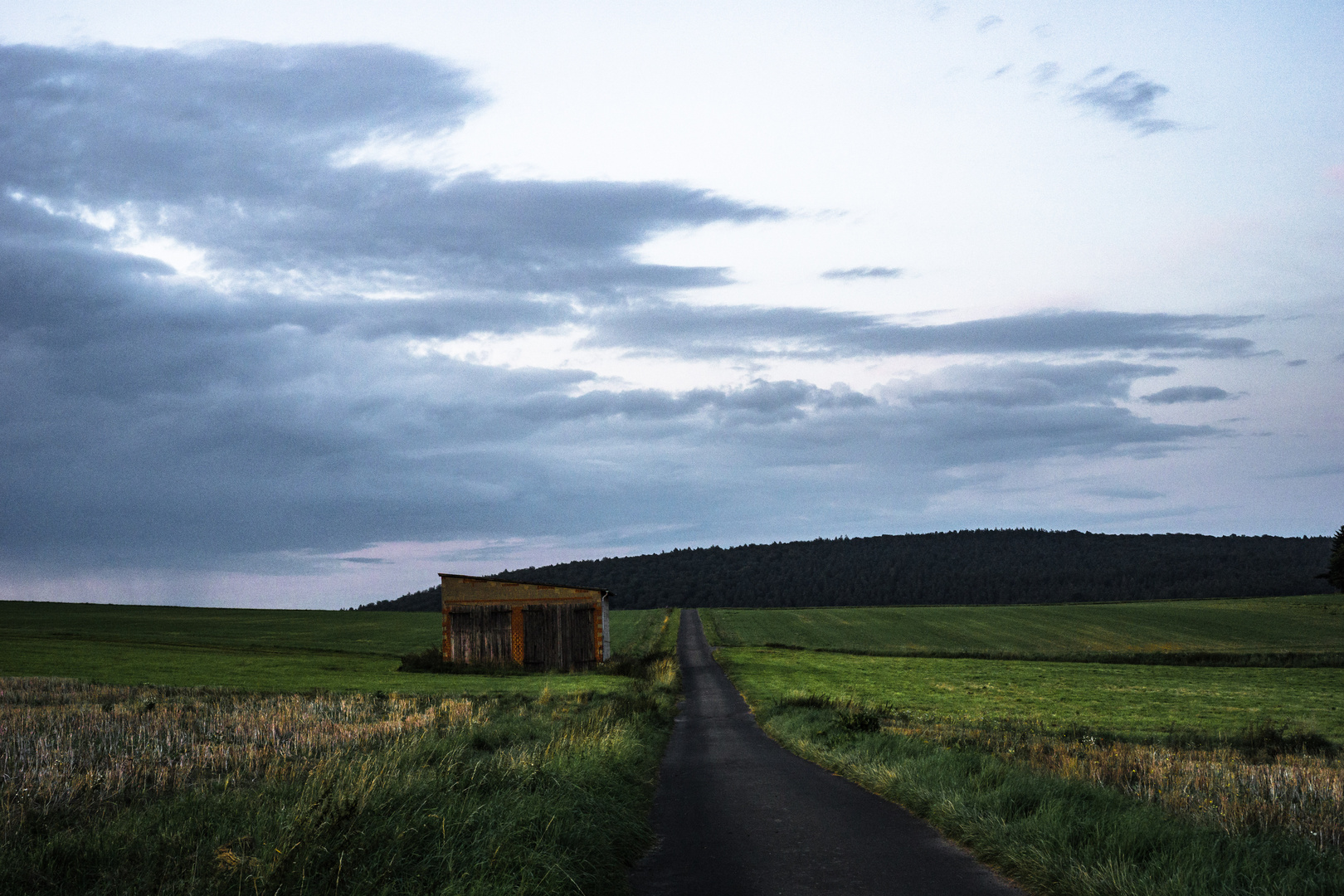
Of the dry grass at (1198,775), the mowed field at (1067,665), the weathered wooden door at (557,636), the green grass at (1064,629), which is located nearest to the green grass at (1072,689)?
the mowed field at (1067,665)

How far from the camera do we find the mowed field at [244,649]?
43.7 metres

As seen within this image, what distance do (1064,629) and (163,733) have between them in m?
101

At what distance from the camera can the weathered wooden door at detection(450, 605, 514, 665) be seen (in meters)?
60.1

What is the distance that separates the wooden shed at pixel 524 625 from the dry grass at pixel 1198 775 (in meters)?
35.1

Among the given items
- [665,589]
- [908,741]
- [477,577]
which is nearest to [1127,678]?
[477,577]

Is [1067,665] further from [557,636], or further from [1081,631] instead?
[557,636]

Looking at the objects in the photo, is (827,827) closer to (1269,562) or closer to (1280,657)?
(1280,657)

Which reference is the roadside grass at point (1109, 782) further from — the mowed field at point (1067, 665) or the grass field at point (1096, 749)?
the mowed field at point (1067, 665)

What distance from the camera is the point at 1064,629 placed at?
103375 mm

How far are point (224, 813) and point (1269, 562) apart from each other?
230 metres

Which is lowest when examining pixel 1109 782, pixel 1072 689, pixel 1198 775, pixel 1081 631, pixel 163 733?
pixel 1081 631

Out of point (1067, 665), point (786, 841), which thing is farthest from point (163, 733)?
point (1067, 665)

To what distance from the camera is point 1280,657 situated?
73250 mm

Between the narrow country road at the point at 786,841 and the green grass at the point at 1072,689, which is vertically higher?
the narrow country road at the point at 786,841
